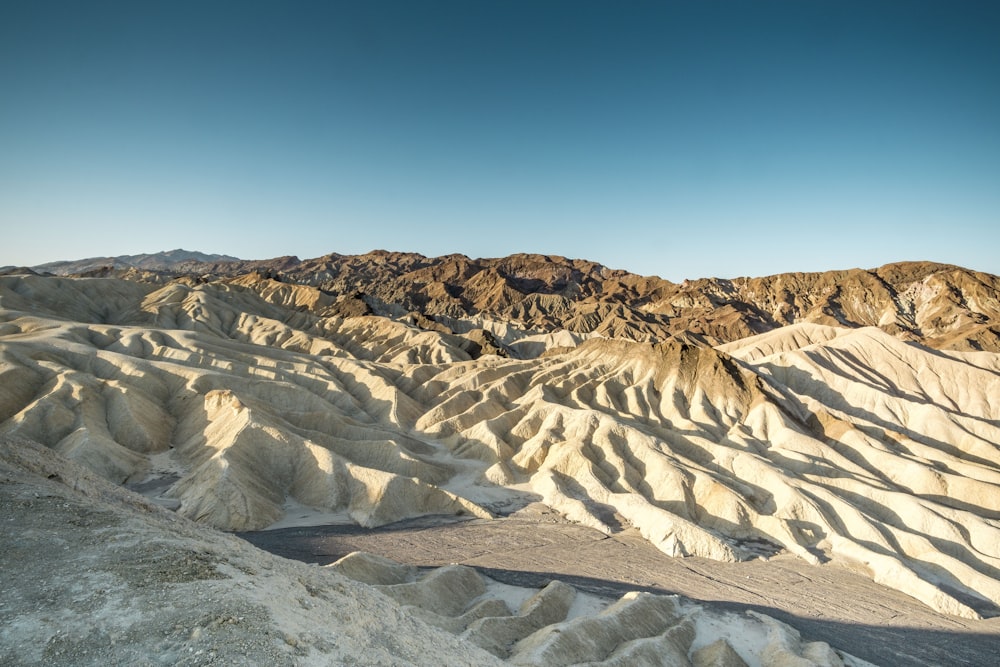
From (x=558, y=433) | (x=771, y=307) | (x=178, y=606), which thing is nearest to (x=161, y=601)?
(x=178, y=606)

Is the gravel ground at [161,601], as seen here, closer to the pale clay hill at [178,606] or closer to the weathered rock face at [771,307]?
the pale clay hill at [178,606]

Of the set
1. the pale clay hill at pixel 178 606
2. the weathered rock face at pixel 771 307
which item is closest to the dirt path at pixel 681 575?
the pale clay hill at pixel 178 606

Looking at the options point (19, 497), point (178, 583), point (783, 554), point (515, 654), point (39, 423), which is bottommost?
point (783, 554)

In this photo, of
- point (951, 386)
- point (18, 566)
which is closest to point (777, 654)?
point (18, 566)

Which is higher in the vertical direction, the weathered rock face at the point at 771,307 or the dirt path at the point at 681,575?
the weathered rock face at the point at 771,307

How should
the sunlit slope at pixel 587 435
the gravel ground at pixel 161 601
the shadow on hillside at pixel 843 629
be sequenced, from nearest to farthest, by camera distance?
the gravel ground at pixel 161 601
the shadow on hillside at pixel 843 629
the sunlit slope at pixel 587 435

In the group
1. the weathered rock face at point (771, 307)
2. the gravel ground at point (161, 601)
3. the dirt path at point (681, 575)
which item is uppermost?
the weathered rock face at point (771, 307)

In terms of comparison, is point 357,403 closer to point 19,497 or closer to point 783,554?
point 783,554
